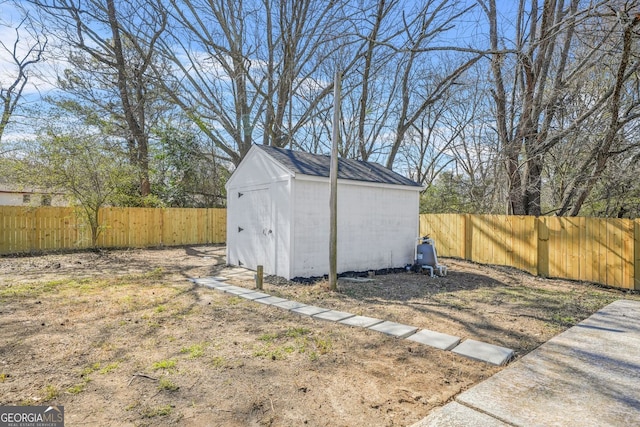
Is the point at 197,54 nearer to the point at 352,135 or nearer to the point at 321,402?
the point at 352,135

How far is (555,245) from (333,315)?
621cm

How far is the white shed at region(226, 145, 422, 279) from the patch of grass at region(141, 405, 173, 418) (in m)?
4.42

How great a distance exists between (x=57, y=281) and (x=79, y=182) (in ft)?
15.3

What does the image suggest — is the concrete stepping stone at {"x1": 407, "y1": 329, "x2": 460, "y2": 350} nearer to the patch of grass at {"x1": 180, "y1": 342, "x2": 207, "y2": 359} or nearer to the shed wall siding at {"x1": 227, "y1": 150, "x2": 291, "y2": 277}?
the patch of grass at {"x1": 180, "y1": 342, "x2": 207, "y2": 359}

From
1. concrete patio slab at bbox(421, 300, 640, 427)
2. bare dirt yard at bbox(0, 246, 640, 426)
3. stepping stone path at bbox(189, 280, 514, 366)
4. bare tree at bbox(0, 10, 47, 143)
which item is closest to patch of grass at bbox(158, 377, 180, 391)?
A: bare dirt yard at bbox(0, 246, 640, 426)

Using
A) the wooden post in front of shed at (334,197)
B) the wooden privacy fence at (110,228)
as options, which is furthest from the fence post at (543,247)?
the wooden privacy fence at (110,228)

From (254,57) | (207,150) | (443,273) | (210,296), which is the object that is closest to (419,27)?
(254,57)

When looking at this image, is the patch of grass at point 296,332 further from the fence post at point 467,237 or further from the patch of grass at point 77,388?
the fence post at point 467,237

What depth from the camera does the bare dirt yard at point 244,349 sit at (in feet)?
7.35

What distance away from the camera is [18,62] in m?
13.9

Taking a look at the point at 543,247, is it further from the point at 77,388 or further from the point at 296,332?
the point at 77,388

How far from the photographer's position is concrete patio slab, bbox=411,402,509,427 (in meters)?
2.04

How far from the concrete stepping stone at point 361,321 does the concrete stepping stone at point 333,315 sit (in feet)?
0.32

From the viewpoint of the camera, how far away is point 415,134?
1819 centimetres
